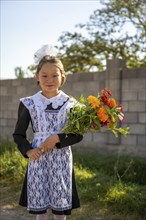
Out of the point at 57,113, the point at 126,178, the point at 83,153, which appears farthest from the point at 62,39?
the point at 57,113

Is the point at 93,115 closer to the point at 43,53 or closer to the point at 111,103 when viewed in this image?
the point at 111,103

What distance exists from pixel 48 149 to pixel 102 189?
1.98m

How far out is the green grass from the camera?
3.71 metres

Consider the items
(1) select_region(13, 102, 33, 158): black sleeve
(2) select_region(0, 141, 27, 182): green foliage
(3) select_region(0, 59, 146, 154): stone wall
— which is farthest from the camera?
(3) select_region(0, 59, 146, 154): stone wall

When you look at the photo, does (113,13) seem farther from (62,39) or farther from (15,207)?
(15,207)

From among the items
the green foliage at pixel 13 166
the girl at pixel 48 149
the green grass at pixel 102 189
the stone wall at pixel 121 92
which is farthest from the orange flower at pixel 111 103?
the stone wall at pixel 121 92

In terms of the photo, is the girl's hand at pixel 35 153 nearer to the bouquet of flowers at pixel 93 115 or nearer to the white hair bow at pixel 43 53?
the bouquet of flowers at pixel 93 115

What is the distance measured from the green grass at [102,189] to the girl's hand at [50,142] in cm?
149

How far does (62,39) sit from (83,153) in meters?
6.11

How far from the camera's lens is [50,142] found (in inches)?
95.7

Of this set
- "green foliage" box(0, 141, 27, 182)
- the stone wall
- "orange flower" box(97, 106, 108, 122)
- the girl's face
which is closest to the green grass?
"green foliage" box(0, 141, 27, 182)

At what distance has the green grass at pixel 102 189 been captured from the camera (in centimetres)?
371

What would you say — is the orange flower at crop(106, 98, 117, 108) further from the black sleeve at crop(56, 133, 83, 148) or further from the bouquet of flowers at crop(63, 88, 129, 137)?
the black sleeve at crop(56, 133, 83, 148)

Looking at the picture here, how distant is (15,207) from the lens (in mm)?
4148
